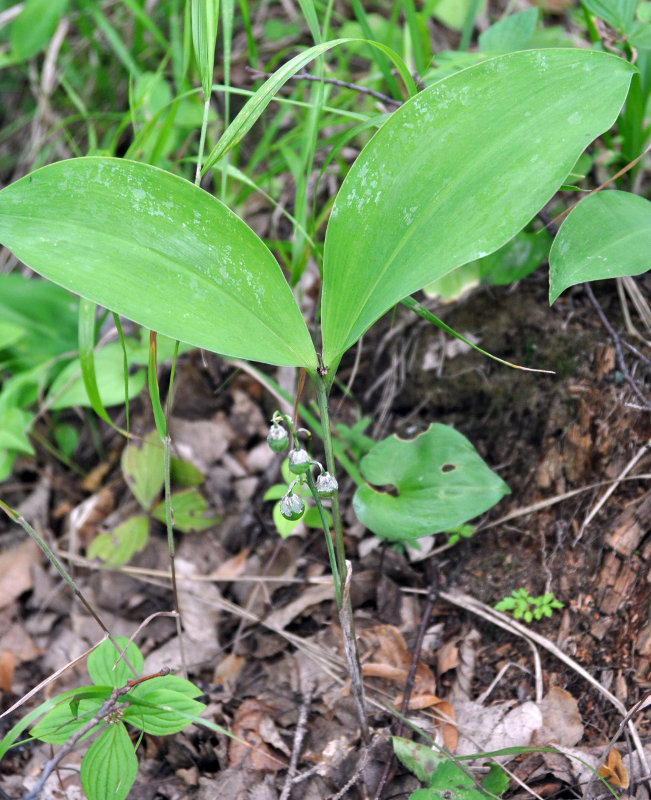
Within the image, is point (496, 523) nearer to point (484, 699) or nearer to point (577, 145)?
point (484, 699)

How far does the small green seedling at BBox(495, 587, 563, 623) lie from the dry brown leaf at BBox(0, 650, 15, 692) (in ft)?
4.32

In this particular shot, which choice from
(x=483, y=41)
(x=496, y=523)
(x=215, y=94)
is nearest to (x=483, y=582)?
(x=496, y=523)

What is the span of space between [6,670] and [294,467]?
1.28 m

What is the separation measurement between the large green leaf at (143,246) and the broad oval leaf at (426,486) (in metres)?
0.46

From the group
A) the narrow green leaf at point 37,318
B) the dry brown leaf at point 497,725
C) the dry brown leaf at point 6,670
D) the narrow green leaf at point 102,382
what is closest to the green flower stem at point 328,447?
the dry brown leaf at point 497,725

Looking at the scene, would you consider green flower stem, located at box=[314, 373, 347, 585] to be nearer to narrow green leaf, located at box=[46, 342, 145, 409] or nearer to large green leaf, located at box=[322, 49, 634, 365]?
large green leaf, located at box=[322, 49, 634, 365]

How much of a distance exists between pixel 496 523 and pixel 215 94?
6.40ft

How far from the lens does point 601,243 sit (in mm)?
1146

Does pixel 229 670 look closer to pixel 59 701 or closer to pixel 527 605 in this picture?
pixel 59 701

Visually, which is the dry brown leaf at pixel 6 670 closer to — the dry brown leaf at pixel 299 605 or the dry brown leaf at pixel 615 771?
the dry brown leaf at pixel 299 605

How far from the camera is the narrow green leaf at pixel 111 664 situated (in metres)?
1.23

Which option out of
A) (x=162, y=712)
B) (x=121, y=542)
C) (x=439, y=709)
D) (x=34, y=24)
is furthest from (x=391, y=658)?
(x=34, y=24)

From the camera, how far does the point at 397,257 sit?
0.97 meters

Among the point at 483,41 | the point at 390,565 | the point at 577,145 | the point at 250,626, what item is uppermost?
the point at 483,41
